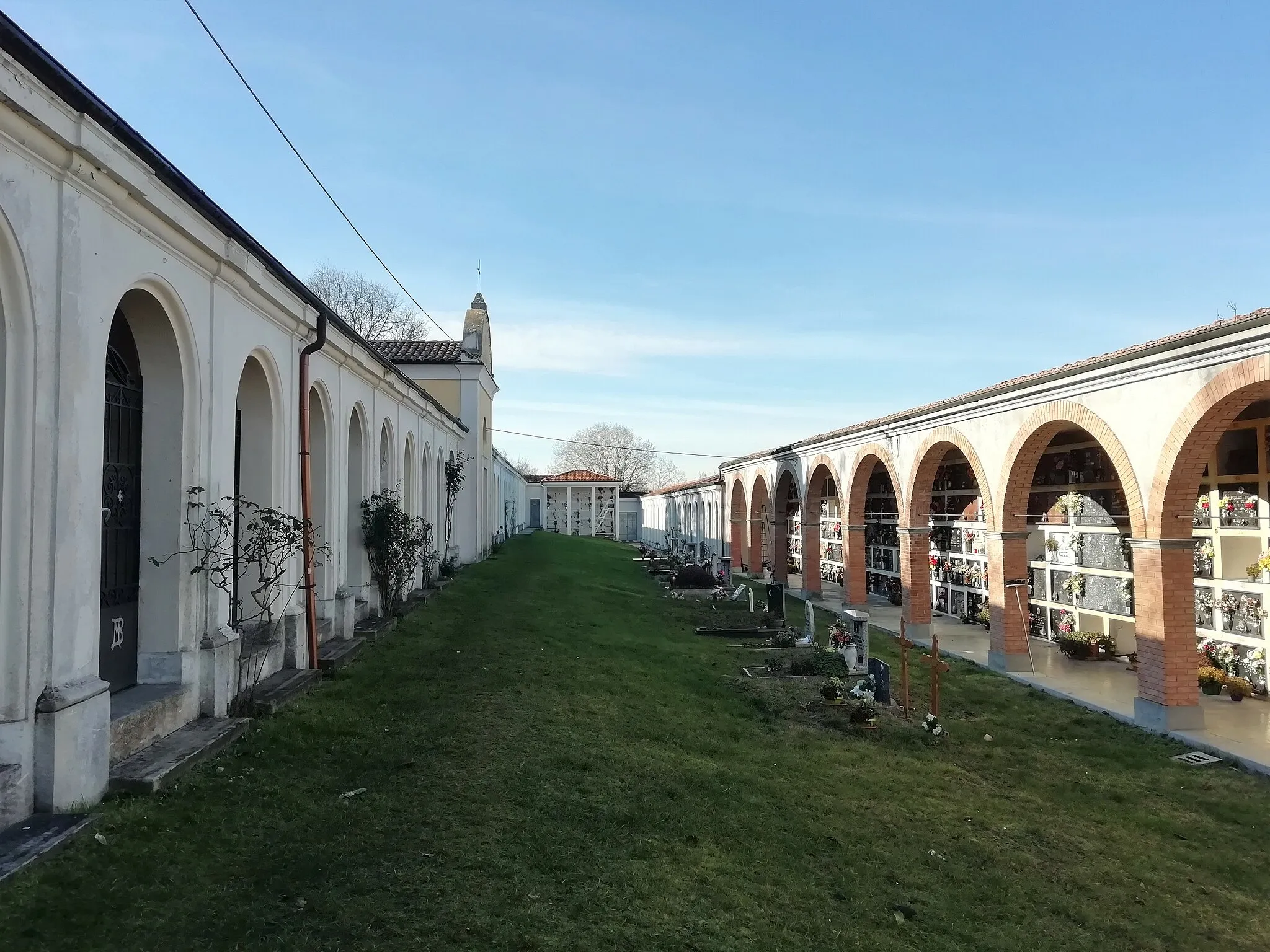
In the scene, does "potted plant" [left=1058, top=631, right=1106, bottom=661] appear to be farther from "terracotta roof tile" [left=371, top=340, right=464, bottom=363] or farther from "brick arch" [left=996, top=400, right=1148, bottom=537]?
"terracotta roof tile" [left=371, top=340, right=464, bottom=363]

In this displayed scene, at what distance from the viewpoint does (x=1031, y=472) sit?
1166cm

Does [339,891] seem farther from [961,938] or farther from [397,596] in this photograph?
[397,596]

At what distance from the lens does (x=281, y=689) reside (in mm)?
A: 7047

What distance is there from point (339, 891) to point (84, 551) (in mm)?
2522

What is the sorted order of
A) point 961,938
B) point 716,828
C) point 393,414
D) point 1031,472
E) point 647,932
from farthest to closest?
point 393,414
point 1031,472
point 716,828
point 961,938
point 647,932

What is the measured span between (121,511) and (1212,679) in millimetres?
12790

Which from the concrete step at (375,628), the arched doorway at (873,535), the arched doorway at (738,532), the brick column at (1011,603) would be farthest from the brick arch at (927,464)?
the arched doorway at (738,532)

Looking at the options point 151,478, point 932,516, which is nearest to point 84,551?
point 151,478

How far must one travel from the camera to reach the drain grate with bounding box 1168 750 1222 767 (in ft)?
25.3

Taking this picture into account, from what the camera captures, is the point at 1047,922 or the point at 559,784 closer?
the point at 1047,922

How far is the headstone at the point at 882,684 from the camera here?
31.3ft

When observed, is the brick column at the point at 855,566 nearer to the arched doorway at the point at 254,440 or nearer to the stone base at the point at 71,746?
the arched doorway at the point at 254,440

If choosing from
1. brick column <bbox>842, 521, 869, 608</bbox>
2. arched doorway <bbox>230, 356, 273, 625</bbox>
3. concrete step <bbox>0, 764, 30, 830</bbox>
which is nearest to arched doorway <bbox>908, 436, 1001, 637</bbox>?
brick column <bbox>842, 521, 869, 608</bbox>

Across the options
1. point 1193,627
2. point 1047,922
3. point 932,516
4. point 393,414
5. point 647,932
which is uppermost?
point 393,414
